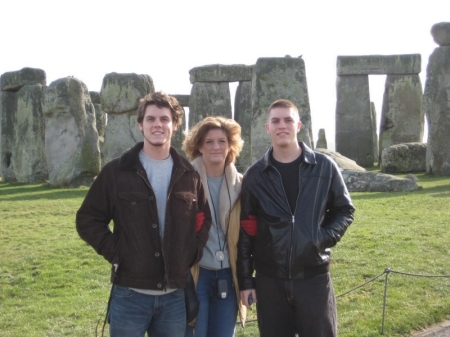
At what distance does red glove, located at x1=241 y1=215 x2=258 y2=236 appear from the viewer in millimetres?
3729

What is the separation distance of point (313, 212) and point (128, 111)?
11616 millimetres

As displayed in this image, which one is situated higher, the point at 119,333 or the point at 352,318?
the point at 119,333

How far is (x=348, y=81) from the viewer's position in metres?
21.2

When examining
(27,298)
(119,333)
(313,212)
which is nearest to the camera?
(119,333)

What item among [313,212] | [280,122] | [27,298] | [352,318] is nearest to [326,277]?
[313,212]

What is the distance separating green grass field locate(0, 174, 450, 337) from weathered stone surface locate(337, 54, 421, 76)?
37.4ft

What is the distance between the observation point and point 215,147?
3.84 metres

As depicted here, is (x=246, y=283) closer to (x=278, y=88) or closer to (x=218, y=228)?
(x=218, y=228)

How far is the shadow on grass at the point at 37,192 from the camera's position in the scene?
12102mm

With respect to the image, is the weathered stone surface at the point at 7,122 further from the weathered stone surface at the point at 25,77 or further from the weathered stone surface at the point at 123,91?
the weathered stone surface at the point at 123,91

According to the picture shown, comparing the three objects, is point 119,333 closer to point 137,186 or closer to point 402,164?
point 137,186

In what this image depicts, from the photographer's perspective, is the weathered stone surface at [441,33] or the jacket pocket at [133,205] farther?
the weathered stone surface at [441,33]

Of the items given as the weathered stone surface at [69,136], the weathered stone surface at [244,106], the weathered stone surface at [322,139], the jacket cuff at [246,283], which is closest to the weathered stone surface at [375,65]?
the weathered stone surface at [244,106]

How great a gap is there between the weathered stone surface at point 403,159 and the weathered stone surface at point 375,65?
5255 millimetres
